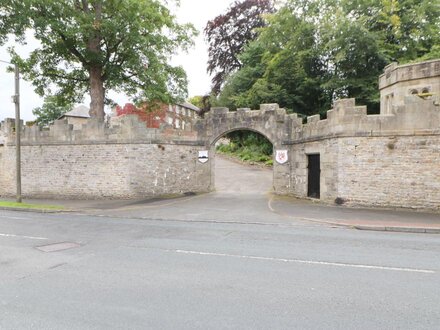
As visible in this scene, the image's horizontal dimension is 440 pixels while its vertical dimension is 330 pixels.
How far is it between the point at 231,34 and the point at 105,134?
23.2 metres

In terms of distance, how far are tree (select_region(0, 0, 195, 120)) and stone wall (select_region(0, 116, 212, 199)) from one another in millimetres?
2577

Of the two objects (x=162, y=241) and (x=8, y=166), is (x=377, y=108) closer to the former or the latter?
(x=162, y=241)

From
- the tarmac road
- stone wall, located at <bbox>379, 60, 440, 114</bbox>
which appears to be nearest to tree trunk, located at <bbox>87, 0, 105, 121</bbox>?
the tarmac road

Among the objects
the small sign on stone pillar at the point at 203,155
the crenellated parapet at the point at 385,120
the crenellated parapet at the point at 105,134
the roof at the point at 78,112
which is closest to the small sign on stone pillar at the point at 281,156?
the crenellated parapet at the point at 385,120

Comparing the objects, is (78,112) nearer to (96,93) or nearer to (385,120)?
(96,93)

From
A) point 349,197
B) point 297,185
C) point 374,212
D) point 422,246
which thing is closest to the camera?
point 422,246

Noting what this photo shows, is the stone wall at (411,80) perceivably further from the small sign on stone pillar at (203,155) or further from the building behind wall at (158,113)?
the building behind wall at (158,113)

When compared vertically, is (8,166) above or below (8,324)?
above

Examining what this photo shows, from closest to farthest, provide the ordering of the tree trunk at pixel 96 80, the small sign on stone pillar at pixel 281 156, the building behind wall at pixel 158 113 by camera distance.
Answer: the small sign on stone pillar at pixel 281 156
the tree trunk at pixel 96 80
the building behind wall at pixel 158 113

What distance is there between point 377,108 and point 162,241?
20460 millimetres

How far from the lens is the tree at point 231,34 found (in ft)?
114

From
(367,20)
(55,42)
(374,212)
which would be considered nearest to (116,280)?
(374,212)

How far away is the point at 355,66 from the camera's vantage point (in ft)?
75.2

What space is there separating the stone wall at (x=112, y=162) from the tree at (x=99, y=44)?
2577 mm
